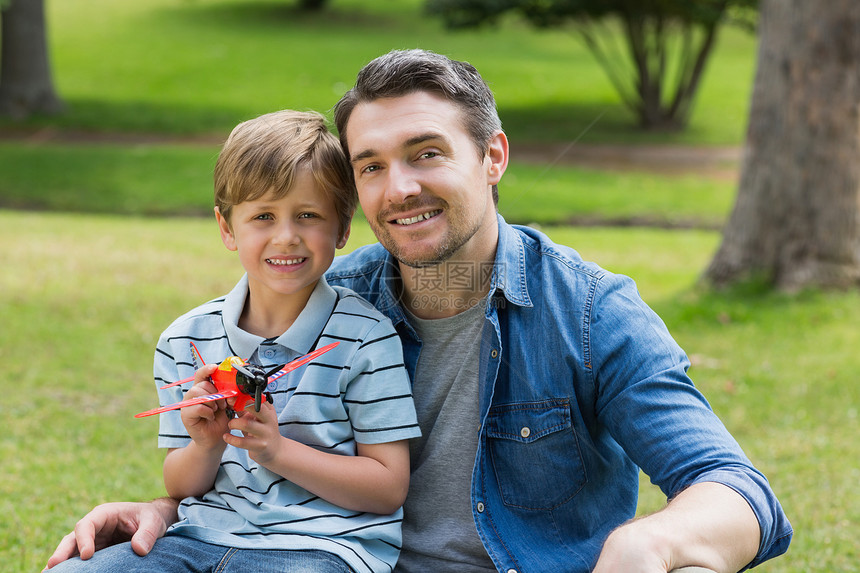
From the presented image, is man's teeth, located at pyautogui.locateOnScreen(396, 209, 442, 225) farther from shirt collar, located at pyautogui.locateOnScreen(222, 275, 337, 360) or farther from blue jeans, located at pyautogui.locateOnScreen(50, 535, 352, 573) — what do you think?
blue jeans, located at pyautogui.locateOnScreen(50, 535, 352, 573)

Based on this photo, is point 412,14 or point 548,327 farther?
point 412,14

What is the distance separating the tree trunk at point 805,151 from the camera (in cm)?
693

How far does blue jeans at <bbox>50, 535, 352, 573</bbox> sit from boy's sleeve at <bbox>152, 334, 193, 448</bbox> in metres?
0.28

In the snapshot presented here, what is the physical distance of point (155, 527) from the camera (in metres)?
2.26

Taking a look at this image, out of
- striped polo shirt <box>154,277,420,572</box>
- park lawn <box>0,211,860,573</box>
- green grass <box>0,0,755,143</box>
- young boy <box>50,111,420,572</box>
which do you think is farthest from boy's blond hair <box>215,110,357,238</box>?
green grass <box>0,0,755,143</box>

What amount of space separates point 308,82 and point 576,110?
674 cm

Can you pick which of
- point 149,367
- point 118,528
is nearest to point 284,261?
point 118,528

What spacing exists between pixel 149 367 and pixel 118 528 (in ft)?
13.3

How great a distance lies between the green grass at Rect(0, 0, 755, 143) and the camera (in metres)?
18.9

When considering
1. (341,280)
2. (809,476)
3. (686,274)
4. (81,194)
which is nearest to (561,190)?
(686,274)

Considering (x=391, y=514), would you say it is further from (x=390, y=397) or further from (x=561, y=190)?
(x=561, y=190)

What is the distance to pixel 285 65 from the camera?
80.5ft

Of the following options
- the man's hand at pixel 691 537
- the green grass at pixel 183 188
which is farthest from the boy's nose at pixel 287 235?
the green grass at pixel 183 188

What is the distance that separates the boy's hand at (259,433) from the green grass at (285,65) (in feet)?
41.1
